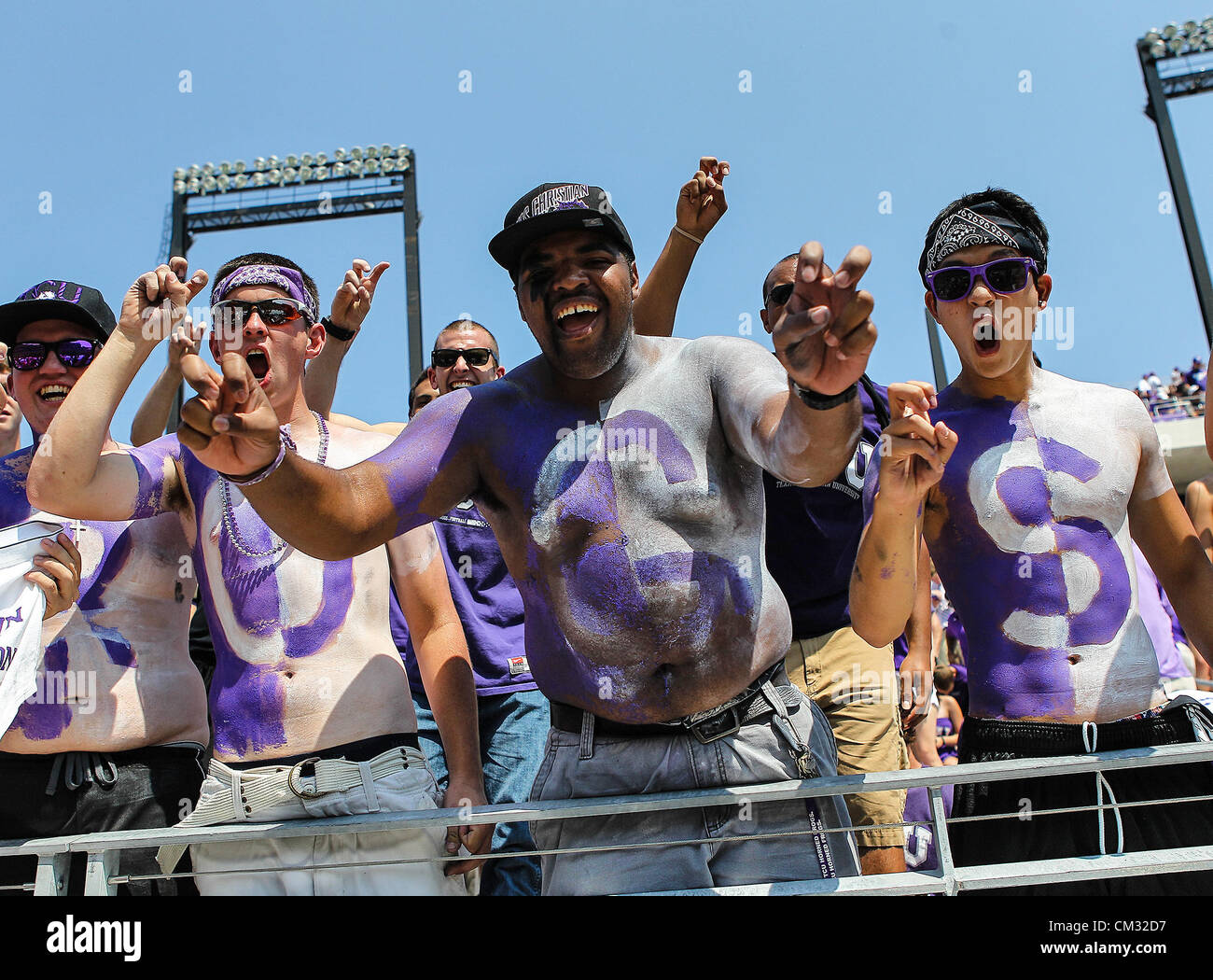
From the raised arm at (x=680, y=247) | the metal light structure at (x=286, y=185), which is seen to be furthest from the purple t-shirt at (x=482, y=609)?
the metal light structure at (x=286, y=185)

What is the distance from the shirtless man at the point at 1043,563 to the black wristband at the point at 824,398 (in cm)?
55

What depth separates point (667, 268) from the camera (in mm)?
3629

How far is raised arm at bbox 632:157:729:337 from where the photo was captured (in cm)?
361

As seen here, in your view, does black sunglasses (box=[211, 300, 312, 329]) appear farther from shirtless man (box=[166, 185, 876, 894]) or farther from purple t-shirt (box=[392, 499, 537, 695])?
purple t-shirt (box=[392, 499, 537, 695])

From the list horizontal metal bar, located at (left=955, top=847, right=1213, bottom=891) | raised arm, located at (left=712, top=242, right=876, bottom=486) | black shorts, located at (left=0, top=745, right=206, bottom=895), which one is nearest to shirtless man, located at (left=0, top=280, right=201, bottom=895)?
black shorts, located at (left=0, top=745, right=206, bottom=895)

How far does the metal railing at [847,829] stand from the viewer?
210 centimetres

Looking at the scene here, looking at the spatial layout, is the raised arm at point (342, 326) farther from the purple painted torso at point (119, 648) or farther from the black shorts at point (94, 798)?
the black shorts at point (94, 798)

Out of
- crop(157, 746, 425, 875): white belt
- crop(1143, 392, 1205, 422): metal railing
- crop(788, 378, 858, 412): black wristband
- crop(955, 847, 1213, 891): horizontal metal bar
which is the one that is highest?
crop(1143, 392, 1205, 422): metal railing

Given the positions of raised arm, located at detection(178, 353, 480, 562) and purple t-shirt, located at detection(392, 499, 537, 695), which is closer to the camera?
raised arm, located at detection(178, 353, 480, 562)

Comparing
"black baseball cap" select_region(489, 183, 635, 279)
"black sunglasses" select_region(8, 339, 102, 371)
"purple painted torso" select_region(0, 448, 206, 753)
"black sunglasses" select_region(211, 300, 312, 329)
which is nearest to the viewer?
"black baseball cap" select_region(489, 183, 635, 279)

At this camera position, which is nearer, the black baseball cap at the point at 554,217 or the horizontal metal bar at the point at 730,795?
the horizontal metal bar at the point at 730,795

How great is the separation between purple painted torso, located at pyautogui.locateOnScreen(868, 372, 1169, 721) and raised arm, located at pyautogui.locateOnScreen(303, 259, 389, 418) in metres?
2.30
